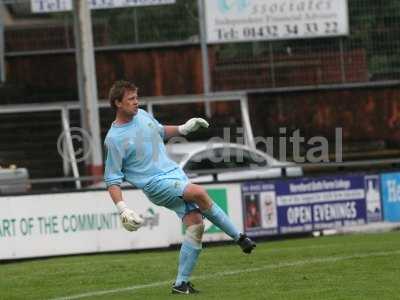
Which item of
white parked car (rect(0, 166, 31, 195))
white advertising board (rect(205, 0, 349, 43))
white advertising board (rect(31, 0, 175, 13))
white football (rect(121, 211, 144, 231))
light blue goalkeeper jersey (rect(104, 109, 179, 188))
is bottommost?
white parked car (rect(0, 166, 31, 195))

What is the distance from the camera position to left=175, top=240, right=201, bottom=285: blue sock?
1088 cm

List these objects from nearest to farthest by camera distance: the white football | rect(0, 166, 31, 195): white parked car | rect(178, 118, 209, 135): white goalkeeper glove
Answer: the white football
rect(178, 118, 209, 135): white goalkeeper glove
rect(0, 166, 31, 195): white parked car

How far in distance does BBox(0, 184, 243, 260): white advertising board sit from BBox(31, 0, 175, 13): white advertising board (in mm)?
9122

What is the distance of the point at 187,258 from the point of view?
429 inches

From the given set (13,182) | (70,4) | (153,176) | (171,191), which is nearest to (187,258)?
(171,191)

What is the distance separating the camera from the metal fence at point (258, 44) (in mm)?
27531

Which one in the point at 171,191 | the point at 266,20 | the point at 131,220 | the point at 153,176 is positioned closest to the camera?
the point at 131,220

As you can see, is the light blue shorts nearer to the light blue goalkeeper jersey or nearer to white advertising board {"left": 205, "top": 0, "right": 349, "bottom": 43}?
the light blue goalkeeper jersey

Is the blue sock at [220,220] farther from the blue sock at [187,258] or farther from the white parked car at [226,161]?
the white parked car at [226,161]

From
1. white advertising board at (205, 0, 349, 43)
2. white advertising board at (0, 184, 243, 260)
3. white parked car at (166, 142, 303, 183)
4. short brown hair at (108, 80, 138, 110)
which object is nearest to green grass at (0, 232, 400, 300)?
short brown hair at (108, 80, 138, 110)

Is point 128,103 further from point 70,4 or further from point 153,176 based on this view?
point 70,4

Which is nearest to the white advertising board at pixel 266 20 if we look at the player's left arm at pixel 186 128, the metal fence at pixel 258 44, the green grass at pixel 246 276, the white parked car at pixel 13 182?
the metal fence at pixel 258 44

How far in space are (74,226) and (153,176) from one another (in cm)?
780

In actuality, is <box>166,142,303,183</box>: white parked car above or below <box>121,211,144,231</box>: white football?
below
